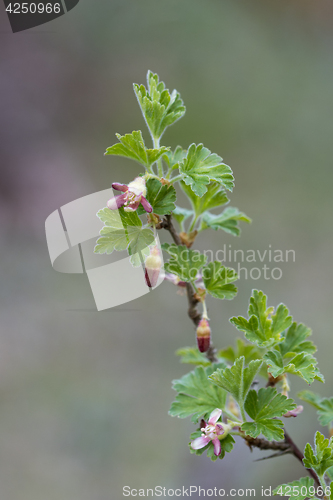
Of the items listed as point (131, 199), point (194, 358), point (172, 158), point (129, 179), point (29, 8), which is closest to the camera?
point (131, 199)

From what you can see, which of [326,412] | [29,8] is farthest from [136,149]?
[29,8]

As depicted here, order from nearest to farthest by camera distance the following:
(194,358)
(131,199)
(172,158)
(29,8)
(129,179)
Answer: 1. (131,199)
2. (172,158)
3. (194,358)
4. (29,8)
5. (129,179)

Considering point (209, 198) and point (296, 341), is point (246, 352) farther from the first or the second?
point (209, 198)

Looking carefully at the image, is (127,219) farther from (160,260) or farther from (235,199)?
(235,199)

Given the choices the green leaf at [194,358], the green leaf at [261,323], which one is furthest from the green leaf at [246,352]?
the green leaf at [261,323]

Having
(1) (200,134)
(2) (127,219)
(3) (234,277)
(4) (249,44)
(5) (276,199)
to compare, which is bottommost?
(5) (276,199)

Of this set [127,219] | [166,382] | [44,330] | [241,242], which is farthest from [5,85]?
[127,219]

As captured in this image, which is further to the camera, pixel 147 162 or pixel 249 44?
pixel 249 44

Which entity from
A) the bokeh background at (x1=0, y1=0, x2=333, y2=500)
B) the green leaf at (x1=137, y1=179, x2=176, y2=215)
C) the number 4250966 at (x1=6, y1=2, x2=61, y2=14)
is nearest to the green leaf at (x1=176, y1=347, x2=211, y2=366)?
the green leaf at (x1=137, y1=179, x2=176, y2=215)
